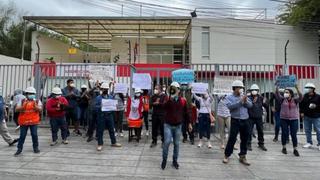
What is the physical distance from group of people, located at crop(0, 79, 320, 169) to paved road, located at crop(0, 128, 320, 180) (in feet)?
1.07

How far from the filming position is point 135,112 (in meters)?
11.1

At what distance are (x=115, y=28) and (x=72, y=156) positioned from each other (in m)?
18.1

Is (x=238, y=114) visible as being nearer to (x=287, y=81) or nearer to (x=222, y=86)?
(x=222, y=86)

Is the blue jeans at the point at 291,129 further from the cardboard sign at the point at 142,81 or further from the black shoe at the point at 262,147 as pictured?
the cardboard sign at the point at 142,81

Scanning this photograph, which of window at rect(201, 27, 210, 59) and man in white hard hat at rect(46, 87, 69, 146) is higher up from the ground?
window at rect(201, 27, 210, 59)

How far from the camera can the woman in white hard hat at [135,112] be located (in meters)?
11.0

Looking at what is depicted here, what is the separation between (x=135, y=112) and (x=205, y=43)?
14147mm

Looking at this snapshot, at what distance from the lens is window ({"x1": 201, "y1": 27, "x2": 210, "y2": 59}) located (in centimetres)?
2409

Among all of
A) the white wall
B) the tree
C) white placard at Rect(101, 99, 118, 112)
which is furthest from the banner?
the tree

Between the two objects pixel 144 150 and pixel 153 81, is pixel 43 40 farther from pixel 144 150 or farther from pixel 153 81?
pixel 144 150

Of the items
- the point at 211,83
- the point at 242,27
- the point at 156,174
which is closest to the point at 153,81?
the point at 211,83

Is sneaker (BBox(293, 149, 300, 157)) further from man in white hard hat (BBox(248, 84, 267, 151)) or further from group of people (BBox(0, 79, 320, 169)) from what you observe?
man in white hard hat (BBox(248, 84, 267, 151))

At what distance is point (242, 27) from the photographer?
2388 cm

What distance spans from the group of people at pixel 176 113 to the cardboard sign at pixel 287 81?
8.6 inches
